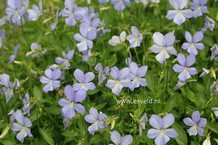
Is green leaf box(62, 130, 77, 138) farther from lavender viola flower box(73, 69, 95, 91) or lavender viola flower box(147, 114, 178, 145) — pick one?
lavender viola flower box(147, 114, 178, 145)

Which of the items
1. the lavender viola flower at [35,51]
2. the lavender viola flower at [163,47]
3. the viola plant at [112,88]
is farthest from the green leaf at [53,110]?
the lavender viola flower at [163,47]

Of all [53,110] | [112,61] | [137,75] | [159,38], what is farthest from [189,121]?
[53,110]

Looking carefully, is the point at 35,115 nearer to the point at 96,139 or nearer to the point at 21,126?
the point at 21,126

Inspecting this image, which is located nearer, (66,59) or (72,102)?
(72,102)

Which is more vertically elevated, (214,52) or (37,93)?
(214,52)

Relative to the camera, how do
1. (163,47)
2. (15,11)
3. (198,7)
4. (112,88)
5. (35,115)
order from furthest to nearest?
1. (15,11)
2. (198,7)
3. (35,115)
4. (163,47)
5. (112,88)

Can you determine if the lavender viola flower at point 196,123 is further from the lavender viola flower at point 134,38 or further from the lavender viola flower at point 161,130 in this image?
the lavender viola flower at point 134,38
